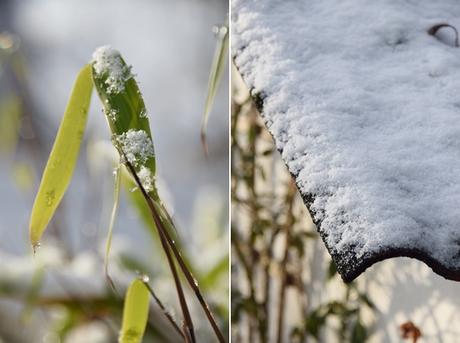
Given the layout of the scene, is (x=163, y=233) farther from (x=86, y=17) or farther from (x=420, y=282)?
(x=86, y=17)

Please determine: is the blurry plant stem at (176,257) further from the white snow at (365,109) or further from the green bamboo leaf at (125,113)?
the white snow at (365,109)

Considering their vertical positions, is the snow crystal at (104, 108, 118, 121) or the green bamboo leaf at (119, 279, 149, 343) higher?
the snow crystal at (104, 108, 118, 121)

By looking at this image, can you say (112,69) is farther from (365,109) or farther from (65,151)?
(365,109)

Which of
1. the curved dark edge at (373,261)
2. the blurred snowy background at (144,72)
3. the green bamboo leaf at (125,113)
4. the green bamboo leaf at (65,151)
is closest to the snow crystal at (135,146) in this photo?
the green bamboo leaf at (125,113)

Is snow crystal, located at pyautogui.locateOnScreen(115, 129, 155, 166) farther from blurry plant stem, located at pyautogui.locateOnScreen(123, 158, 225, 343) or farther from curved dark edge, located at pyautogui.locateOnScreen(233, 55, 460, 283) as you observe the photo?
curved dark edge, located at pyautogui.locateOnScreen(233, 55, 460, 283)

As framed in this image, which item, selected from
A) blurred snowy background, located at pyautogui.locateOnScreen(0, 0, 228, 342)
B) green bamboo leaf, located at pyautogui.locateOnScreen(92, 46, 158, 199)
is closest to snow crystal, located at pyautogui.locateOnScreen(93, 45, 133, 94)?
green bamboo leaf, located at pyautogui.locateOnScreen(92, 46, 158, 199)

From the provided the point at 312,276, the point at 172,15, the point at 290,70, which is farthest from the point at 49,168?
the point at 172,15
